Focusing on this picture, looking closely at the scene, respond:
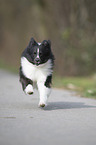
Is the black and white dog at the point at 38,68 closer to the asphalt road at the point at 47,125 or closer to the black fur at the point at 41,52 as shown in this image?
the black fur at the point at 41,52

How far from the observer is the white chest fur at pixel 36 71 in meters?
7.67

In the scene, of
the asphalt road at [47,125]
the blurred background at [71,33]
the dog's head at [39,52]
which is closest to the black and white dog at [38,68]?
the dog's head at [39,52]

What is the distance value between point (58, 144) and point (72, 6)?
552 inches

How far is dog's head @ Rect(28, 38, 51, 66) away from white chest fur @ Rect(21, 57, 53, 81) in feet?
0.40

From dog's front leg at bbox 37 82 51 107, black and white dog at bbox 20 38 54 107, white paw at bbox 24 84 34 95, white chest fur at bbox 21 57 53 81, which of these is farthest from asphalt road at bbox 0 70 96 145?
white chest fur at bbox 21 57 53 81

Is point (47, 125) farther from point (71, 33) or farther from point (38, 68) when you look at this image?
point (71, 33)

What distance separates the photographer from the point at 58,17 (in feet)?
65.3

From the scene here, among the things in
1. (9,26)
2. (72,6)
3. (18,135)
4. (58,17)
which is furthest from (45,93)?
(9,26)

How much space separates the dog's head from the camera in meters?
7.52

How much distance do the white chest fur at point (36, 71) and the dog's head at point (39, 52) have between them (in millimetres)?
123

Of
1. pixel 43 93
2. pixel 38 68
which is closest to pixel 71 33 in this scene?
pixel 38 68

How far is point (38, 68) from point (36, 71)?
0.07m

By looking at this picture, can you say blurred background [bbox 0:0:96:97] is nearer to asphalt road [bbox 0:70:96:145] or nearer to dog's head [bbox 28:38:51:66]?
dog's head [bbox 28:38:51:66]

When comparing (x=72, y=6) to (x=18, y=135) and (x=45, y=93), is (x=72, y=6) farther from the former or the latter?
(x=18, y=135)
